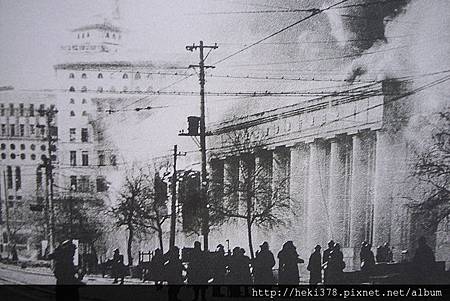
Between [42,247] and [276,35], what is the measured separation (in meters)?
2.27

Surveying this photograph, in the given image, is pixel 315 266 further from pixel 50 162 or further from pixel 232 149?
pixel 50 162

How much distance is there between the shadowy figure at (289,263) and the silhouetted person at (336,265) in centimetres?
22

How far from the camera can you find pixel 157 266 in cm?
427

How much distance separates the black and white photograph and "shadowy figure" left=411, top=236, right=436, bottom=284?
0.05ft

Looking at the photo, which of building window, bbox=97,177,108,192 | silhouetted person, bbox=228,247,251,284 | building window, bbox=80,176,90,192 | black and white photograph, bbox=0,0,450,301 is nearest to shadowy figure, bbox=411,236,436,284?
black and white photograph, bbox=0,0,450,301

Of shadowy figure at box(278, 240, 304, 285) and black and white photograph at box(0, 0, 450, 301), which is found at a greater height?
black and white photograph at box(0, 0, 450, 301)

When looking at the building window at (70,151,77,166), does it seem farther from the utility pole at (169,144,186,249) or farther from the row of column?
the row of column

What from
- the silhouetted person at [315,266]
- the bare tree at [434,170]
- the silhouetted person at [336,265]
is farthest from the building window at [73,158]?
the bare tree at [434,170]

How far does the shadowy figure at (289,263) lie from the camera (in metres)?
4.25

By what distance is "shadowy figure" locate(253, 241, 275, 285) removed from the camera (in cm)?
426

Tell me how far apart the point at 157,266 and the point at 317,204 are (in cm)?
123

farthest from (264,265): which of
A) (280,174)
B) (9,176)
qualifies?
(9,176)

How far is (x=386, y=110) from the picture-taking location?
4184 mm

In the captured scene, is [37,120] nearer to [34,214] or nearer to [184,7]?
[34,214]
